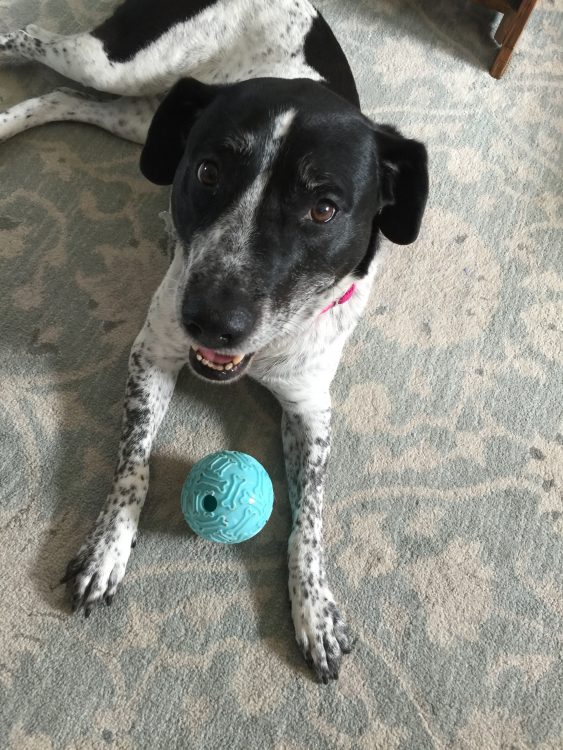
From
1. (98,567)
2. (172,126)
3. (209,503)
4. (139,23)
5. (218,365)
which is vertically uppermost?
(172,126)

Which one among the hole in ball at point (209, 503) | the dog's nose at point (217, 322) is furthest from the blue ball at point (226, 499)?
the dog's nose at point (217, 322)

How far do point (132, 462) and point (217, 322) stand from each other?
0.58 meters

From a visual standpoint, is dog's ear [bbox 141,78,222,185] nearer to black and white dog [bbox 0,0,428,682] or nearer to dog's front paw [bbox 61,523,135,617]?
black and white dog [bbox 0,0,428,682]

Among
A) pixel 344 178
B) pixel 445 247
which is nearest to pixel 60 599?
pixel 344 178

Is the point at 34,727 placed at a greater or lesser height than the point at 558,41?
lesser

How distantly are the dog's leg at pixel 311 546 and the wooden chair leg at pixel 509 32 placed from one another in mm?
1959

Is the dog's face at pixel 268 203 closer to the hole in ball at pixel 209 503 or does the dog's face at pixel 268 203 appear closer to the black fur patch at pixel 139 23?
the hole in ball at pixel 209 503

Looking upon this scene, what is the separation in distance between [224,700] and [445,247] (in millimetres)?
1671

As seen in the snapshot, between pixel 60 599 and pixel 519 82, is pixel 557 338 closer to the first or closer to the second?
pixel 519 82

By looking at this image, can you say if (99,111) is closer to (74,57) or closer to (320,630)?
(74,57)

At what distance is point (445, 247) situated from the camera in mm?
2404

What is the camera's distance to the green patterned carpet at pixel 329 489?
61.1 inches

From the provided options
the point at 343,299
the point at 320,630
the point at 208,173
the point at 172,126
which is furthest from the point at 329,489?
the point at 172,126

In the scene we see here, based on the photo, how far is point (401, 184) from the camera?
1.59m
